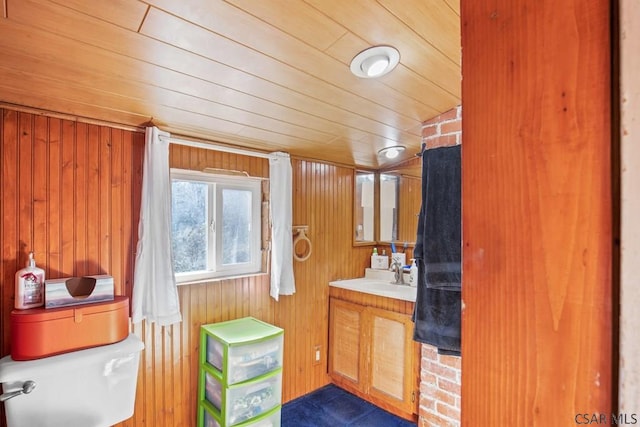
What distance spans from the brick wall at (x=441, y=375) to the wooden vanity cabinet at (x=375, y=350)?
1.11ft

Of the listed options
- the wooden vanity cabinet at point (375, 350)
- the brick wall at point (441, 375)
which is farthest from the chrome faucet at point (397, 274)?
the brick wall at point (441, 375)

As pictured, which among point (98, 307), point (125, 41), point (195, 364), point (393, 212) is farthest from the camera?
point (393, 212)

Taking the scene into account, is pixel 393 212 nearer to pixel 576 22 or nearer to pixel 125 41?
pixel 125 41

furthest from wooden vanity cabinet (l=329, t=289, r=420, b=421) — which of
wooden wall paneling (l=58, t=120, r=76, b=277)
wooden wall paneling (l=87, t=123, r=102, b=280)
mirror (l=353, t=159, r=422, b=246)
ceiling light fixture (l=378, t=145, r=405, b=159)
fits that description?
wooden wall paneling (l=58, t=120, r=76, b=277)

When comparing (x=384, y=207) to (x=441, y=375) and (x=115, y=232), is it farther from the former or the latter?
(x=115, y=232)

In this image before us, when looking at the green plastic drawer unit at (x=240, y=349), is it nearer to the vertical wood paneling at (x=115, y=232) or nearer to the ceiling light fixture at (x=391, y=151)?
the vertical wood paneling at (x=115, y=232)

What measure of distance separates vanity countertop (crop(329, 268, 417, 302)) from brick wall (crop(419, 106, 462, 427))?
465 mm

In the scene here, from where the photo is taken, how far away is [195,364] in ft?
6.41

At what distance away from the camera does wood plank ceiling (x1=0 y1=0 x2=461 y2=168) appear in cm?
85

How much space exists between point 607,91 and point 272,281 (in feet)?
7.00

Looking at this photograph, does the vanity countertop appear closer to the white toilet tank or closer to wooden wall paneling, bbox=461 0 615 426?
the white toilet tank

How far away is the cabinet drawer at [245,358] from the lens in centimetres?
178

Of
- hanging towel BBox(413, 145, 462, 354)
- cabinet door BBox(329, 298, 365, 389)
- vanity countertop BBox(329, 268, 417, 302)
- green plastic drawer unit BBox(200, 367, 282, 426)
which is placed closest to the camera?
hanging towel BBox(413, 145, 462, 354)

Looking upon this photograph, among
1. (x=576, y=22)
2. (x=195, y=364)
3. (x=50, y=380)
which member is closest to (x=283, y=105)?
(x=576, y=22)
